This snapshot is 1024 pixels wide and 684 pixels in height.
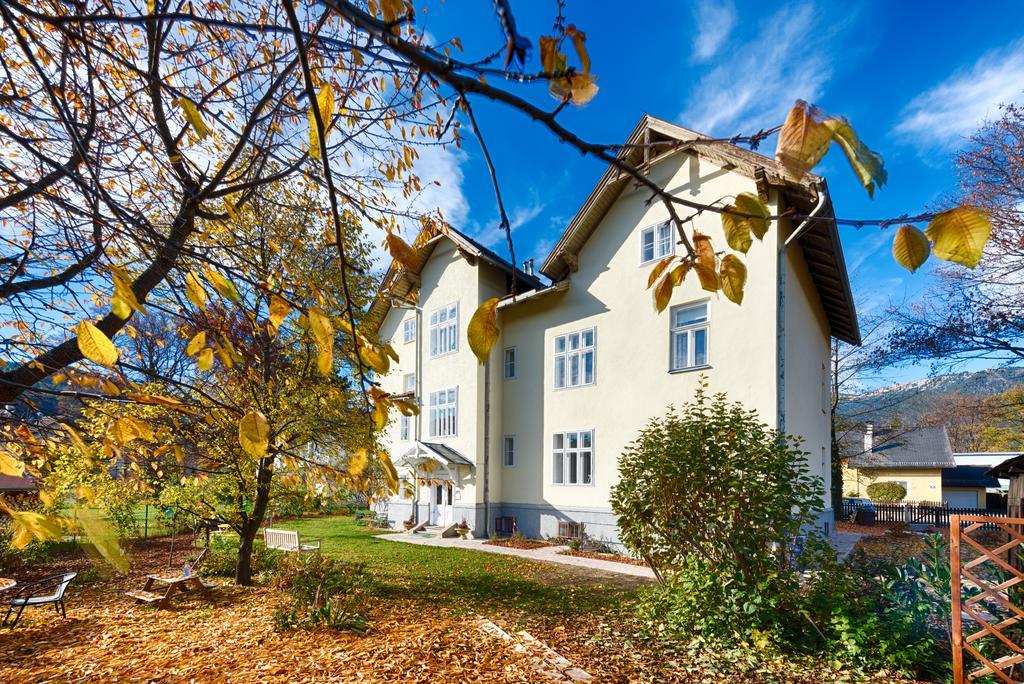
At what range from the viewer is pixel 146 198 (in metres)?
5.84

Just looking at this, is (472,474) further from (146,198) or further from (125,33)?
(125,33)

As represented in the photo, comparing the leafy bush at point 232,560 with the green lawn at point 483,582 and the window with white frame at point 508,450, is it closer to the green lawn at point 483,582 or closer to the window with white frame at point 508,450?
the green lawn at point 483,582

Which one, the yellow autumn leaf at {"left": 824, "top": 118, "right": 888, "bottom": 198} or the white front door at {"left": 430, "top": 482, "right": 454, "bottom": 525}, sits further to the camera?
the white front door at {"left": 430, "top": 482, "right": 454, "bottom": 525}

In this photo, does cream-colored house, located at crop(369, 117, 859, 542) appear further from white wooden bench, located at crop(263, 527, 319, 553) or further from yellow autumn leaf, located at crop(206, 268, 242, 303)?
yellow autumn leaf, located at crop(206, 268, 242, 303)

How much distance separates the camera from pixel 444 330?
20.8 m

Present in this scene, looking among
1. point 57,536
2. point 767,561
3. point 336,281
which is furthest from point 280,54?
point 767,561

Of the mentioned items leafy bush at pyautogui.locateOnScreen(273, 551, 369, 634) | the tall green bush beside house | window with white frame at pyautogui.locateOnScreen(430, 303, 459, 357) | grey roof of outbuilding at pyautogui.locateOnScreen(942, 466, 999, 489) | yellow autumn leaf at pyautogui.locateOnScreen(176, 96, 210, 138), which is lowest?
grey roof of outbuilding at pyautogui.locateOnScreen(942, 466, 999, 489)

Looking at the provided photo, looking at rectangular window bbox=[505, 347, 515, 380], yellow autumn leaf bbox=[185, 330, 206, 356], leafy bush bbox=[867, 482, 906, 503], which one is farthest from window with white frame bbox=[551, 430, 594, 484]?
leafy bush bbox=[867, 482, 906, 503]

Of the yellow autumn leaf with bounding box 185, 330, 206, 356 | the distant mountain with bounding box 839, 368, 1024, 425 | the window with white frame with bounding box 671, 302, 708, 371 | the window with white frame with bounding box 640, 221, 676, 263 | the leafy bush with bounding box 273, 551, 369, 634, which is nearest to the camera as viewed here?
the yellow autumn leaf with bounding box 185, 330, 206, 356

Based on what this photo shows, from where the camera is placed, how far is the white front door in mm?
19823

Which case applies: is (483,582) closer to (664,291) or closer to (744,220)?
(664,291)

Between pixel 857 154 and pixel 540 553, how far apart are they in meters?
15.3

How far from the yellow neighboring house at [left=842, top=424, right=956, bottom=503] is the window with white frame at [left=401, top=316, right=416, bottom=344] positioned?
89.0 ft

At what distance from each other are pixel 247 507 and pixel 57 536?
33.2 feet
